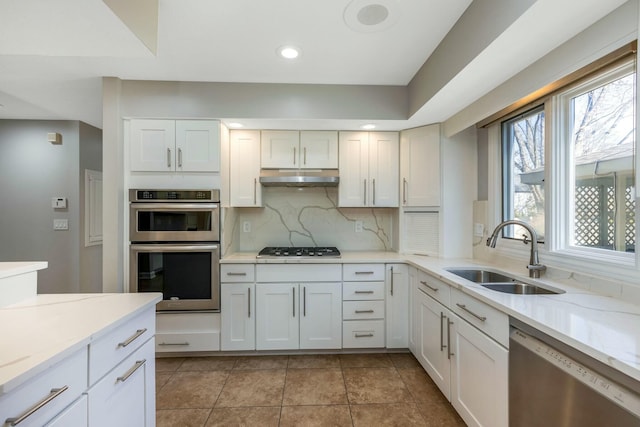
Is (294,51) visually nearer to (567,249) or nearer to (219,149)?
(219,149)

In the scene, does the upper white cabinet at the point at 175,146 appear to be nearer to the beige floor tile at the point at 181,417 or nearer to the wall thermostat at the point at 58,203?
the wall thermostat at the point at 58,203

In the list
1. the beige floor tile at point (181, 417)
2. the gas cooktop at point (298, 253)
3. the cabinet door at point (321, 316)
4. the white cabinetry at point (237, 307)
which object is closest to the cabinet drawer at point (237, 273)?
the white cabinetry at point (237, 307)

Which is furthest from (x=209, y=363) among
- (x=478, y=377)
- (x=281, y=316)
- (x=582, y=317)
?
(x=582, y=317)

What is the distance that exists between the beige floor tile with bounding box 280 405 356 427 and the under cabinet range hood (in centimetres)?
175

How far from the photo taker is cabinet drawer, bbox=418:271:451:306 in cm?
180

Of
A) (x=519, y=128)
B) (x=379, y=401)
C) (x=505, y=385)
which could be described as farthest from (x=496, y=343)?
(x=519, y=128)

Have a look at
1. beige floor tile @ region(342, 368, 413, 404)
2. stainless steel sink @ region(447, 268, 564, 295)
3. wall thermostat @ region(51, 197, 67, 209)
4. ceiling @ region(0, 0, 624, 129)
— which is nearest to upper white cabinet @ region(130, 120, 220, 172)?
ceiling @ region(0, 0, 624, 129)

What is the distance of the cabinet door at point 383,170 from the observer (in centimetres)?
275

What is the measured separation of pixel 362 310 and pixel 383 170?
1.36m

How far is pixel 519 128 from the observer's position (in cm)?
210

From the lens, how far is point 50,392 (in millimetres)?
795

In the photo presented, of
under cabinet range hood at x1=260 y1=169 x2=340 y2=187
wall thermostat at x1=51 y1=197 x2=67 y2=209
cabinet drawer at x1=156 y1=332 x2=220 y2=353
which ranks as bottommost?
cabinet drawer at x1=156 y1=332 x2=220 y2=353

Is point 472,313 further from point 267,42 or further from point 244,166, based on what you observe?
point 244,166

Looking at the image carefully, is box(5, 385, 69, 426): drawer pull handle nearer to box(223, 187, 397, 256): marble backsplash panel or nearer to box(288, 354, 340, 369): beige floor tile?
box(288, 354, 340, 369): beige floor tile
